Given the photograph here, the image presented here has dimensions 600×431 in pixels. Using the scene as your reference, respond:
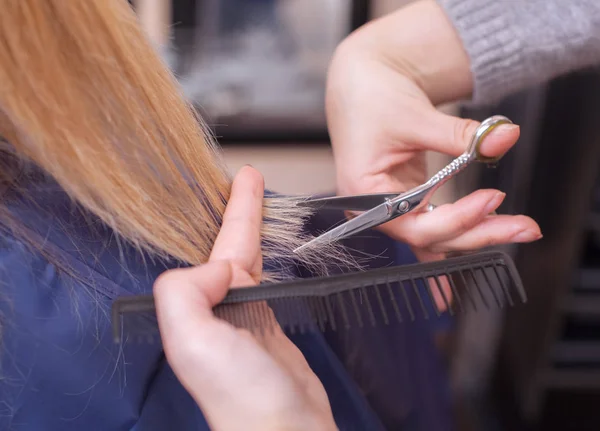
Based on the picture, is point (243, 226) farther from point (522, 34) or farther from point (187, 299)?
point (522, 34)

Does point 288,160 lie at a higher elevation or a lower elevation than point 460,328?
higher

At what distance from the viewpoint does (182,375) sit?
27cm

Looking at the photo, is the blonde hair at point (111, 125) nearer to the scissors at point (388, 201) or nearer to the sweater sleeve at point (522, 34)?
the scissors at point (388, 201)

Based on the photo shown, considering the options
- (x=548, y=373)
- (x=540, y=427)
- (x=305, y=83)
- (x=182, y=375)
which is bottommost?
(x=540, y=427)

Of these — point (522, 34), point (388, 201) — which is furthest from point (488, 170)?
point (388, 201)

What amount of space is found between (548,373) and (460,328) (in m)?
0.22

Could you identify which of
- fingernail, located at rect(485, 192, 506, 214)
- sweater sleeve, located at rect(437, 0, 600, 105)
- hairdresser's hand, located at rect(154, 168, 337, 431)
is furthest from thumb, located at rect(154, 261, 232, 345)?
sweater sleeve, located at rect(437, 0, 600, 105)

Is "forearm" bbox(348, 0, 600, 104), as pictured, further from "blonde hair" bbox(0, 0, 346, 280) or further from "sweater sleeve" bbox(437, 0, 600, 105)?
"blonde hair" bbox(0, 0, 346, 280)

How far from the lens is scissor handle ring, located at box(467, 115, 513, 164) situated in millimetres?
422

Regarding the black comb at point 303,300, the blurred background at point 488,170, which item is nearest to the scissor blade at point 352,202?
the black comb at point 303,300

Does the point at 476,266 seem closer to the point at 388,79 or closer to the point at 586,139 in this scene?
the point at 388,79

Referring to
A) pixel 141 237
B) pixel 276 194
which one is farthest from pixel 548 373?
pixel 141 237

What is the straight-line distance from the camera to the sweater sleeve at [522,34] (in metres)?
0.48

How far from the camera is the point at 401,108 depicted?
0.48 metres
